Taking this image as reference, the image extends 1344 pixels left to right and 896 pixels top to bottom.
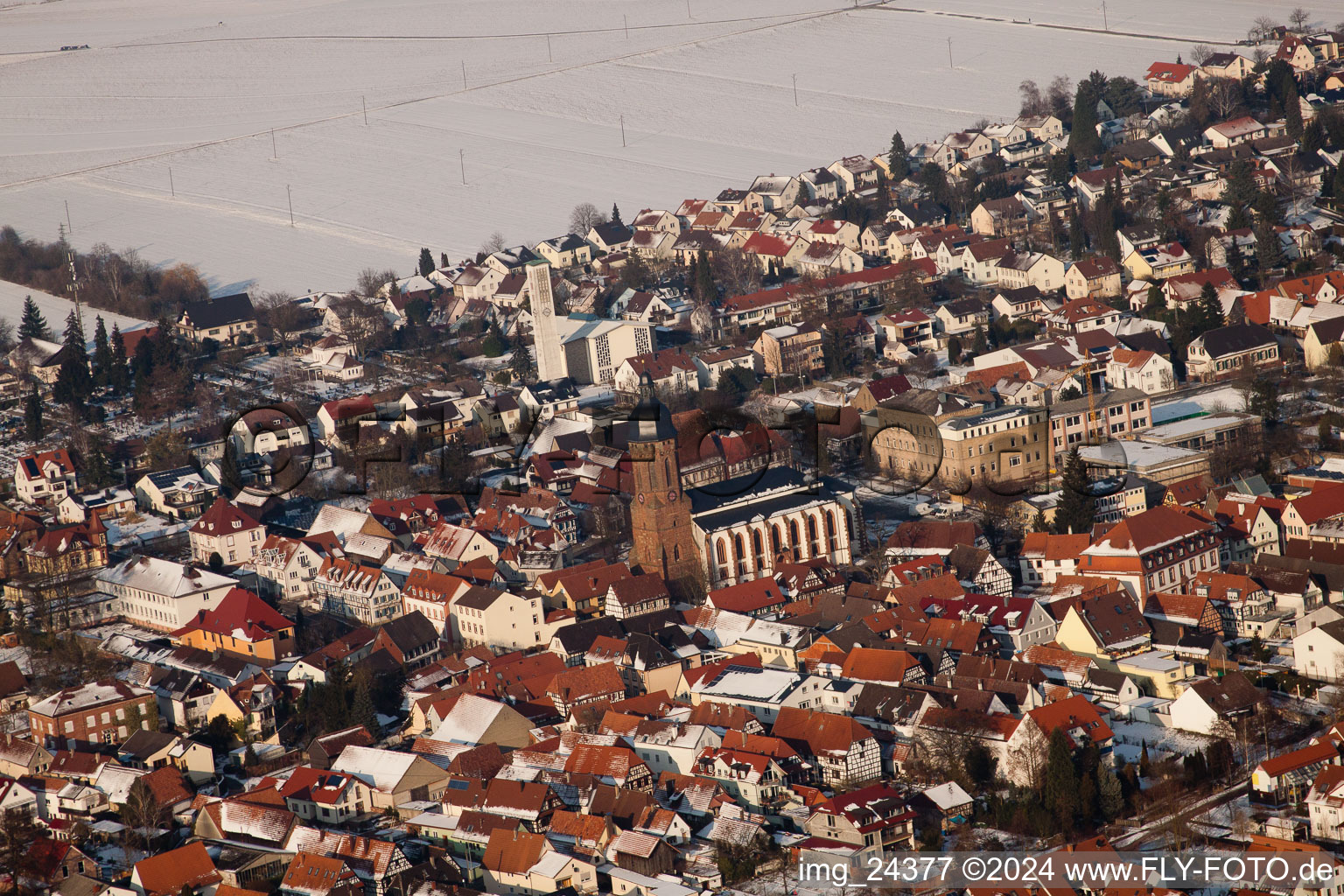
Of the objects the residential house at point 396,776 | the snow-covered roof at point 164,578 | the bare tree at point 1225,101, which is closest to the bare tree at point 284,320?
the snow-covered roof at point 164,578

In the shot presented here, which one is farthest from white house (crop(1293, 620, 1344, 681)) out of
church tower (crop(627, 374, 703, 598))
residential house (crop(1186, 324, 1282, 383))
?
residential house (crop(1186, 324, 1282, 383))

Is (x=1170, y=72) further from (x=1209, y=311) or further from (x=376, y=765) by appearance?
(x=376, y=765)

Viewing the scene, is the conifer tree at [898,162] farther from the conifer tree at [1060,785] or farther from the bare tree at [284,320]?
the conifer tree at [1060,785]

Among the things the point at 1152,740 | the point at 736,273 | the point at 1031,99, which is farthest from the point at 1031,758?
the point at 1031,99

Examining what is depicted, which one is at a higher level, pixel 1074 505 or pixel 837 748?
pixel 837 748

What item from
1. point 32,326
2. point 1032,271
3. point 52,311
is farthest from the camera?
point 52,311

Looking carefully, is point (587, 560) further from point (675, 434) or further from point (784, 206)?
point (784, 206)
